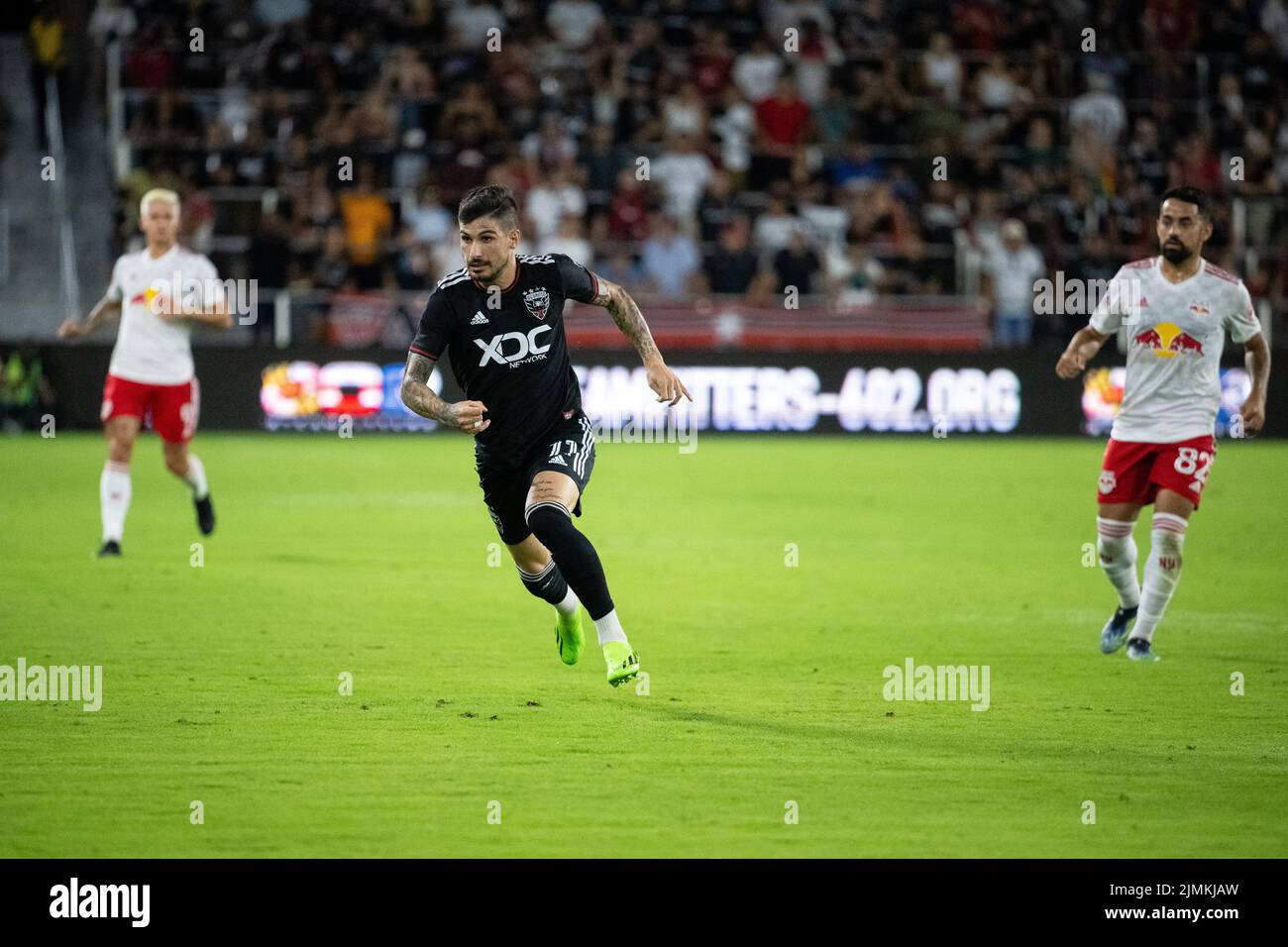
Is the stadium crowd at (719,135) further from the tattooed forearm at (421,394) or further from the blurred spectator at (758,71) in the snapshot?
the tattooed forearm at (421,394)

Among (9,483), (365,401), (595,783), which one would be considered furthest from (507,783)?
(365,401)

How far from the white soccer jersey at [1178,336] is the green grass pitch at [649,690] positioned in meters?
1.29

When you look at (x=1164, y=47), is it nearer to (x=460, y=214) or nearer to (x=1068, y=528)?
(x=1068, y=528)

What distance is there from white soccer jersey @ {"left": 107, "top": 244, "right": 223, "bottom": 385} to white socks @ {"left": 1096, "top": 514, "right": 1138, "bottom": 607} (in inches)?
262

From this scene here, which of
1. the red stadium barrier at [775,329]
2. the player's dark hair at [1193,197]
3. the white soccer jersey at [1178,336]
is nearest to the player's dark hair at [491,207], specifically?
the white soccer jersey at [1178,336]

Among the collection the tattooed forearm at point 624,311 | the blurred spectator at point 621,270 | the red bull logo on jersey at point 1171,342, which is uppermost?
the blurred spectator at point 621,270

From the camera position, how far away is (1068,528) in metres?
15.5

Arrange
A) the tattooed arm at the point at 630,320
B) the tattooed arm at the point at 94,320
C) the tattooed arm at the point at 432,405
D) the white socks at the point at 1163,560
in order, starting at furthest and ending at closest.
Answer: the tattooed arm at the point at 94,320
the white socks at the point at 1163,560
the tattooed arm at the point at 630,320
the tattooed arm at the point at 432,405

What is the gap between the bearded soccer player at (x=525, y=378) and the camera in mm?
7949

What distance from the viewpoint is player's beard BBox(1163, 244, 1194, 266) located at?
9141mm

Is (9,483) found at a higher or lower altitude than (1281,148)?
lower

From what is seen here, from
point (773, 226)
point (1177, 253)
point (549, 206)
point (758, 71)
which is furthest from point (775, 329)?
point (1177, 253)

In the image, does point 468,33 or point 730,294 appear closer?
point 730,294

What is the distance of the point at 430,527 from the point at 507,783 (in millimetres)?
8706
